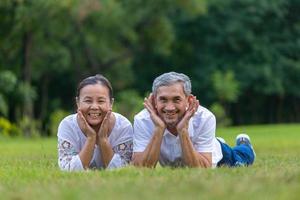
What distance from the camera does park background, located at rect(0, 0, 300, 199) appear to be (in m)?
35.9

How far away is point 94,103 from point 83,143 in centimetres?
53

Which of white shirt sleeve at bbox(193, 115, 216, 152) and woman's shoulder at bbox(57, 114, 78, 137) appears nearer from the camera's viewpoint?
white shirt sleeve at bbox(193, 115, 216, 152)

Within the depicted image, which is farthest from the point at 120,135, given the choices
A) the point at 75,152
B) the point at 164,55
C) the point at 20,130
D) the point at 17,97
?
the point at 164,55

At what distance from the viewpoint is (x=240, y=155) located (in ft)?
31.8

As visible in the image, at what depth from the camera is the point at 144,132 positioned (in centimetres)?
824

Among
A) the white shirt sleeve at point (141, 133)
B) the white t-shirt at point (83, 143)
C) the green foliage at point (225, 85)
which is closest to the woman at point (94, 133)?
the white t-shirt at point (83, 143)

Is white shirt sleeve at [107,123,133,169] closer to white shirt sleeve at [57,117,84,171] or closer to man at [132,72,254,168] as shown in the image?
man at [132,72,254,168]

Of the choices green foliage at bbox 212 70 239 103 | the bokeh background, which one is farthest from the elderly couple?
green foliage at bbox 212 70 239 103

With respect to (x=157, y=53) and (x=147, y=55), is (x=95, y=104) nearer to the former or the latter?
(x=157, y=53)

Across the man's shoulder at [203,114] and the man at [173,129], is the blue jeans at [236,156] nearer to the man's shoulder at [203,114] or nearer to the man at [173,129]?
the man at [173,129]

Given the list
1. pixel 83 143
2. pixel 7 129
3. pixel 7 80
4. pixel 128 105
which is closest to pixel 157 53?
pixel 128 105

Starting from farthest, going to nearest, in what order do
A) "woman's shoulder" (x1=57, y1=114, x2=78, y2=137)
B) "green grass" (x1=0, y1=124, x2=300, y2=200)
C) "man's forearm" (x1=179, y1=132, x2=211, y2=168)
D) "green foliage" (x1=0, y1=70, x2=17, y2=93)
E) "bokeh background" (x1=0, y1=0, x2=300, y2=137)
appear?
1. "bokeh background" (x1=0, y1=0, x2=300, y2=137)
2. "green foliage" (x1=0, y1=70, x2=17, y2=93)
3. "woman's shoulder" (x1=57, y1=114, x2=78, y2=137)
4. "man's forearm" (x1=179, y1=132, x2=211, y2=168)
5. "green grass" (x1=0, y1=124, x2=300, y2=200)

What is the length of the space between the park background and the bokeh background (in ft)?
0.20

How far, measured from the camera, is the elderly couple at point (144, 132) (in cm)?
802
